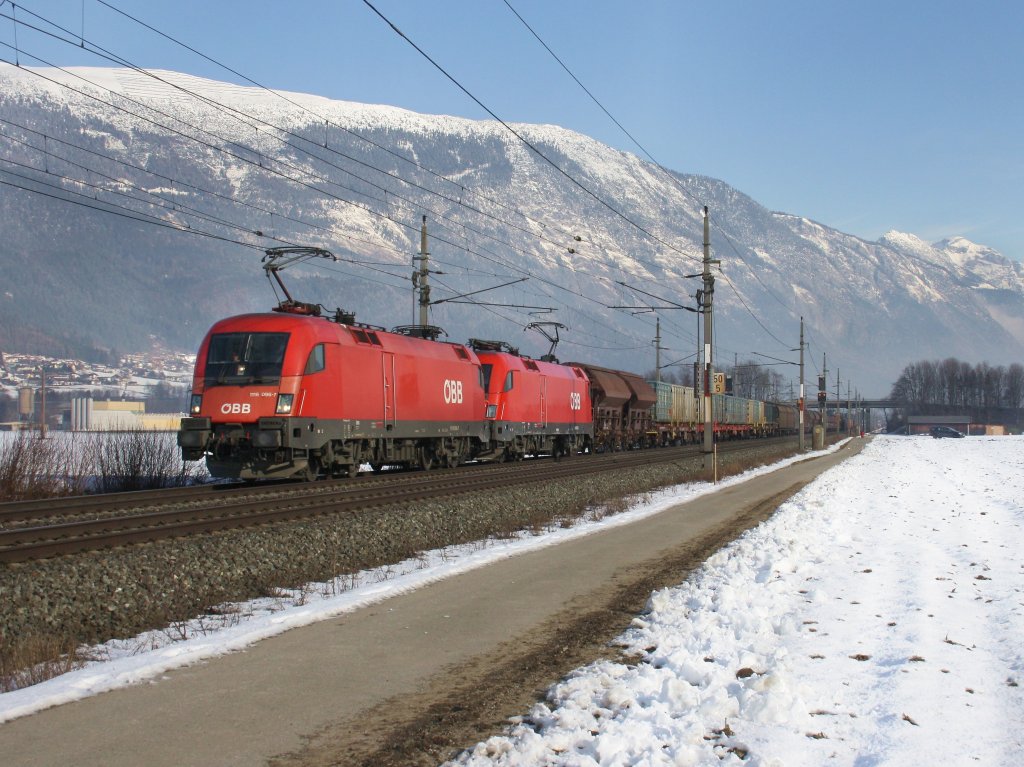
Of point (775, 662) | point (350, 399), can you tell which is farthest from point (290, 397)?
point (775, 662)

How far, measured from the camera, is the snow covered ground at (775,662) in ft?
17.1

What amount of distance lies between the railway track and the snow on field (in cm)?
730

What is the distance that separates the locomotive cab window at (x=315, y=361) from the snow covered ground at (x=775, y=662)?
29.9ft

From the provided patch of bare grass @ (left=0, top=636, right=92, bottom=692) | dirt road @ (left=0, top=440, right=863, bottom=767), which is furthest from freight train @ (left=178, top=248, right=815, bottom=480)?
patch of bare grass @ (left=0, top=636, right=92, bottom=692)

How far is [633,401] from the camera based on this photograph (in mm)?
49969

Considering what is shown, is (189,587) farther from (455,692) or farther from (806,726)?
(806,726)

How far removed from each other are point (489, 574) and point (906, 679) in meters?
5.25

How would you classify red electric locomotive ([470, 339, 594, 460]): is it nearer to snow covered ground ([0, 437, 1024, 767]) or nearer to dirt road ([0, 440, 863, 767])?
snow covered ground ([0, 437, 1024, 767])

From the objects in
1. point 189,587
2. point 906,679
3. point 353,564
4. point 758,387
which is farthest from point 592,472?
point 758,387

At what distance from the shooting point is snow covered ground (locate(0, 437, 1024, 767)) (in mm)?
5211

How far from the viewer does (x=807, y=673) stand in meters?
6.65

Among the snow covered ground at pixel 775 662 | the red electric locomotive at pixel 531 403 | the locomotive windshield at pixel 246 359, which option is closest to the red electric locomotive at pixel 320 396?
the locomotive windshield at pixel 246 359

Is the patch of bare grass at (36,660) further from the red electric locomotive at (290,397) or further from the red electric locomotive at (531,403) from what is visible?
the red electric locomotive at (531,403)

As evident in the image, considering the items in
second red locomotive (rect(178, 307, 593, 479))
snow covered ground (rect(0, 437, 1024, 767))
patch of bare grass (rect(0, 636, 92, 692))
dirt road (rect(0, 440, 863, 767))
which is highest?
second red locomotive (rect(178, 307, 593, 479))
